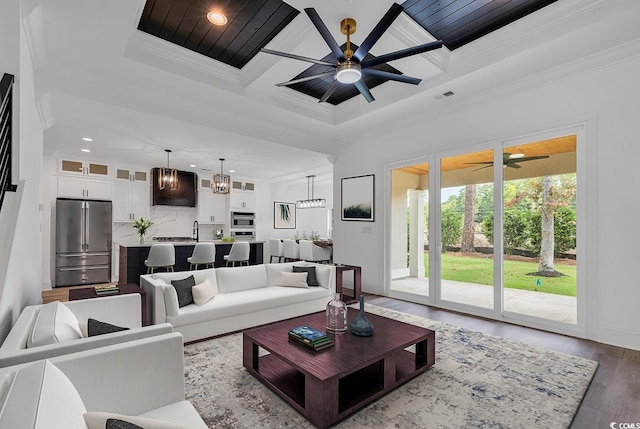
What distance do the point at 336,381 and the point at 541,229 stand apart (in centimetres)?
345

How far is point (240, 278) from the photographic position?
421 centimetres

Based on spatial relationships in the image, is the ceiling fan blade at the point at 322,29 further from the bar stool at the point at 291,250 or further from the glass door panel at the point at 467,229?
the bar stool at the point at 291,250

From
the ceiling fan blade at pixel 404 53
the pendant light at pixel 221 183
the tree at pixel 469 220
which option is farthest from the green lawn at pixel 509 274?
the pendant light at pixel 221 183

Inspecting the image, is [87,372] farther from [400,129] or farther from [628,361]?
[400,129]

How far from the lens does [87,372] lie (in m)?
1.42

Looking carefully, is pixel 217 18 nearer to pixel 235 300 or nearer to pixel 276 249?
pixel 235 300

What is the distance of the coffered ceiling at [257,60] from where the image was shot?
9.09 ft

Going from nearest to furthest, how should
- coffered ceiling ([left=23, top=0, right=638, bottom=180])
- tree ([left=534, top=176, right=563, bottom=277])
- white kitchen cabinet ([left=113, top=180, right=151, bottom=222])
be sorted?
coffered ceiling ([left=23, top=0, right=638, bottom=180])
tree ([left=534, top=176, right=563, bottom=277])
white kitchen cabinet ([left=113, top=180, right=151, bottom=222])

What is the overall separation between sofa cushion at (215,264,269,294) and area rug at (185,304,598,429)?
3.28 ft

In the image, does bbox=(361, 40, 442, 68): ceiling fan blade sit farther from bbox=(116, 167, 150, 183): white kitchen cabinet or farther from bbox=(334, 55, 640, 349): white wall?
bbox=(116, 167, 150, 183): white kitchen cabinet

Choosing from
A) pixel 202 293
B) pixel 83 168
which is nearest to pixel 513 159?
pixel 202 293

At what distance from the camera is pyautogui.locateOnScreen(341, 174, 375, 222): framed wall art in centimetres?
580

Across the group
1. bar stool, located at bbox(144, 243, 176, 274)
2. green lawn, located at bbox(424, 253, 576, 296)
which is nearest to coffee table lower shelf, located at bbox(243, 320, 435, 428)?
green lawn, located at bbox(424, 253, 576, 296)

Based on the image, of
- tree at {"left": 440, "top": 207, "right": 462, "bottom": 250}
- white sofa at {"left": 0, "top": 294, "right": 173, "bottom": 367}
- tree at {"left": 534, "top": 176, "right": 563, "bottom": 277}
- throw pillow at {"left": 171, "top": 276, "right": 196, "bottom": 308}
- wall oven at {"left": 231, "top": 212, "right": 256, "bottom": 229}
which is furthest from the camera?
wall oven at {"left": 231, "top": 212, "right": 256, "bottom": 229}
